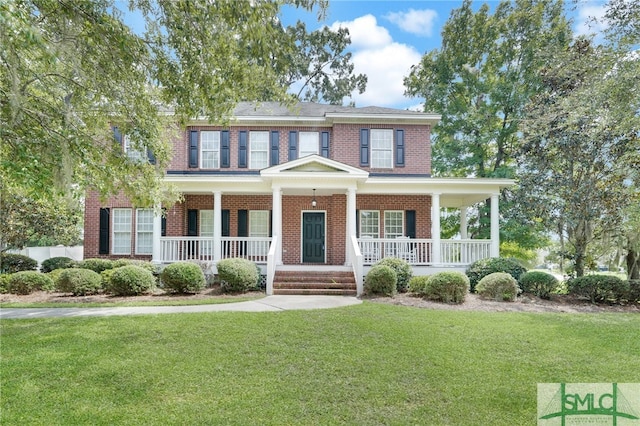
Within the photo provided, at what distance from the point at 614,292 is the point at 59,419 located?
42.9ft

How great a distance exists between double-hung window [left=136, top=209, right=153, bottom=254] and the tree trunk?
18658mm

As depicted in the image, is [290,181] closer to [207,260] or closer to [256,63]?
[207,260]

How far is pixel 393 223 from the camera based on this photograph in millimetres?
15594

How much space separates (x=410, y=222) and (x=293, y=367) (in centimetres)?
1150

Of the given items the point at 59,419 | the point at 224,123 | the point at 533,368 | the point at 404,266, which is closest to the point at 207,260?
the point at 404,266

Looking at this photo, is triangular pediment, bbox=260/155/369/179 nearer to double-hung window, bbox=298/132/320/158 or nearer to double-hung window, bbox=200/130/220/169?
double-hung window, bbox=298/132/320/158

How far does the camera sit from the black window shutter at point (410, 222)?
15367mm

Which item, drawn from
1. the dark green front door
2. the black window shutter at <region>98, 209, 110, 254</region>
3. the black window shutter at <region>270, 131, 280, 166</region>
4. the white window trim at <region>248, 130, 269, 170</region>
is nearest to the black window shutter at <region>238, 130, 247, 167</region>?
the white window trim at <region>248, 130, 269, 170</region>

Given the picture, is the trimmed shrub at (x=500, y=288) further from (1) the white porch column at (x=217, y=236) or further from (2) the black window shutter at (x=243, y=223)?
(2) the black window shutter at (x=243, y=223)

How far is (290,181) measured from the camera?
13.1 metres

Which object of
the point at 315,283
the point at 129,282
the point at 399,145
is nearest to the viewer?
the point at 129,282

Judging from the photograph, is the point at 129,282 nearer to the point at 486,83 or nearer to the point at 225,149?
the point at 225,149

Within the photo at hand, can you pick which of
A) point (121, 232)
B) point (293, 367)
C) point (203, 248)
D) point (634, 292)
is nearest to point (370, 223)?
point (203, 248)

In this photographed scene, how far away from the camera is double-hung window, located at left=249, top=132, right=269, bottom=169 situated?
15.8 m
